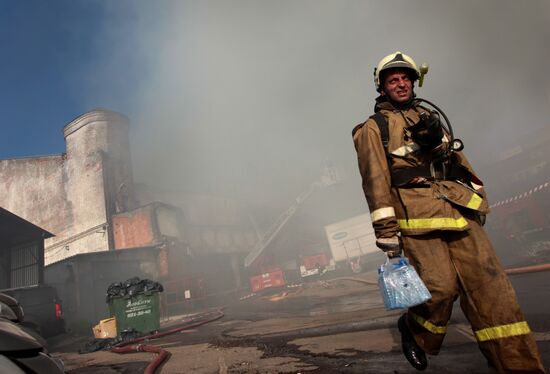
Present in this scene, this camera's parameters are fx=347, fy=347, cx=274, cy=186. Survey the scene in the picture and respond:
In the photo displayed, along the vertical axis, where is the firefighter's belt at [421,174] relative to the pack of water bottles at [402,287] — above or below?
above

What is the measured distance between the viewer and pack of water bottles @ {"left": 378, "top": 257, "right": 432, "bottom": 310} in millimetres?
1790

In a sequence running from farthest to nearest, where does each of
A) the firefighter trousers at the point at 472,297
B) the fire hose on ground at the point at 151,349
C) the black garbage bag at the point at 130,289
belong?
the black garbage bag at the point at 130,289 → the fire hose on ground at the point at 151,349 → the firefighter trousers at the point at 472,297

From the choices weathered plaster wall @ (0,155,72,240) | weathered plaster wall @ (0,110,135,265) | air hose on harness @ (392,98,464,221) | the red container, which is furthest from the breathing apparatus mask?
weathered plaster wall @ (0,155,72,240)

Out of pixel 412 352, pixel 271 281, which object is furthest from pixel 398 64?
pixel 271 281

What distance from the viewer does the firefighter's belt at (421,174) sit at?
2123 mm

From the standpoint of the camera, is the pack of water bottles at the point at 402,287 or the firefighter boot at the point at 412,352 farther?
the firefighter boot at the point at 412,352

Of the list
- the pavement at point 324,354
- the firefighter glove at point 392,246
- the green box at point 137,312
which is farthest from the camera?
the green box at point 137,312

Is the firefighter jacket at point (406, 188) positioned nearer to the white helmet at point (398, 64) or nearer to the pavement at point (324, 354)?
the white helmet at point (398, 64)

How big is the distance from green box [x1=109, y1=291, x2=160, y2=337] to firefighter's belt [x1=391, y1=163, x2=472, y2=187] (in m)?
7.63

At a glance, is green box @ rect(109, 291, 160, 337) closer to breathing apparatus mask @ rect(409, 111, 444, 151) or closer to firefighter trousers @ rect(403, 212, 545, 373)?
firefighter trousers @ rect(403, 212, 545, 373)

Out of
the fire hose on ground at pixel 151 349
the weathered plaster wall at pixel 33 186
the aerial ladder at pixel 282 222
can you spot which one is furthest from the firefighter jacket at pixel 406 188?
the weathered plaster wall at pixel 33 186

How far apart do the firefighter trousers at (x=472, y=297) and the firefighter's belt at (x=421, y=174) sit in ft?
0.90

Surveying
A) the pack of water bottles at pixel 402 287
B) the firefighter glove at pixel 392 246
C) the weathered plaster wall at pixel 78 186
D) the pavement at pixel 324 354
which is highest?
the weathered plaster wall at pixel 78 186

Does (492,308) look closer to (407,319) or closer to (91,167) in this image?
(407,319)
